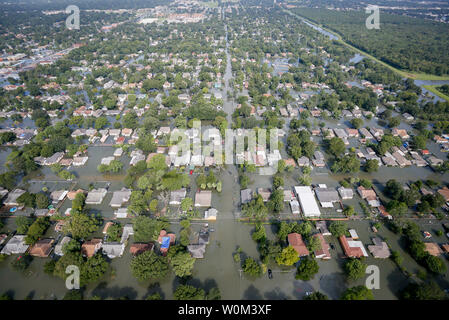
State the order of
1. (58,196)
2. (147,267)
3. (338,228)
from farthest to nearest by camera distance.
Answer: (58,196) → (338,228) → (147,267)

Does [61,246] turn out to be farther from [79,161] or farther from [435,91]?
[435,91]

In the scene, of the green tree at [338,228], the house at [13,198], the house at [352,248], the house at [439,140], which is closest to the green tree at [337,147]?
the green tree at [338,228]

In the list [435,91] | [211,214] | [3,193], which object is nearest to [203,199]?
[211,214]

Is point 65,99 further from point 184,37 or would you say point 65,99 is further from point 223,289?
point 184,37

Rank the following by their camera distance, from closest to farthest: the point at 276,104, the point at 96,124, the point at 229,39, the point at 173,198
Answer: the point at 173,198
the point at 96,124
the point at 276,104
the point at 229,39

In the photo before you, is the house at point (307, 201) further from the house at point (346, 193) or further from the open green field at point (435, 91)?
the open green field at point (435, 91)

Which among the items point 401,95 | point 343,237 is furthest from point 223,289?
point 401,95
